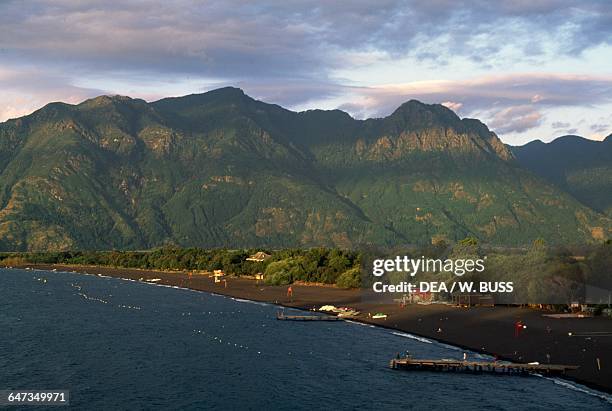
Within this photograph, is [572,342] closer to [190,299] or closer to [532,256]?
[532,256]

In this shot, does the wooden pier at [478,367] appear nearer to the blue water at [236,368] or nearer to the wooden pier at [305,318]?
the blue water at [236,368]

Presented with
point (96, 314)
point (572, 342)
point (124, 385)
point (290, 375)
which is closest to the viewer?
point (124, 385)

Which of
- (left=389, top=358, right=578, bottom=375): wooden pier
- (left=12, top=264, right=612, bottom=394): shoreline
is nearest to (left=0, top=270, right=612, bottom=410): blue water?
(left=389, top=358, right=578, bottom=375): wooden pier

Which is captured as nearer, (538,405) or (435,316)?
(538,405)

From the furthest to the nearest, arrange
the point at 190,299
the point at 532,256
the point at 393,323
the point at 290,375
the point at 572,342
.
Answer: the point at 190,299 → the point at 532,256 → the point at 393,323 → the point at 572,342 → the point at 290,375

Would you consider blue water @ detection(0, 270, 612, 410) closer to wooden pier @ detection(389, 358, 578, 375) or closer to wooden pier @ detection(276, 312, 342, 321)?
wooden pier @ detection(389, 358, 578, 375)

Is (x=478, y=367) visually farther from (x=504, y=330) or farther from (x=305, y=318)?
(x=305, y=318)

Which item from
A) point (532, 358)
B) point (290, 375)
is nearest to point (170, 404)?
point (290, 375)
